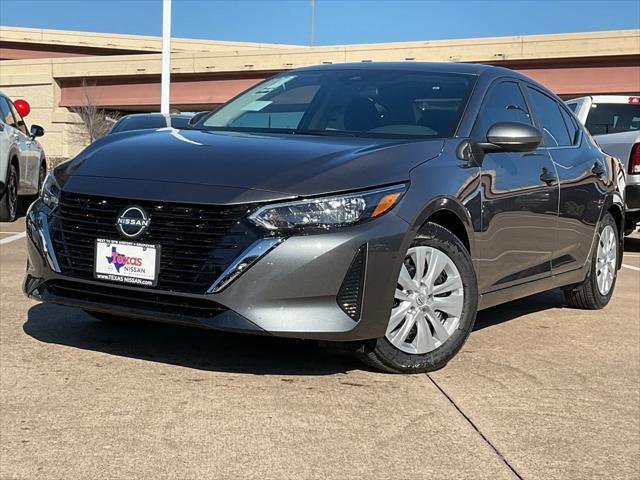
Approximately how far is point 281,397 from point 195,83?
48986mm

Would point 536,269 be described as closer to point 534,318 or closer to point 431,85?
point 534,318

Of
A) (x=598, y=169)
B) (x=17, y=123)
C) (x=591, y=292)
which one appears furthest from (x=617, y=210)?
(x=17, y=123)

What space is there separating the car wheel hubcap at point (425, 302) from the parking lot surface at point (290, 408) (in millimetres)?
192

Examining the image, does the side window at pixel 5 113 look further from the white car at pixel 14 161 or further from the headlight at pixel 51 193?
the headlight at pixel 51 193

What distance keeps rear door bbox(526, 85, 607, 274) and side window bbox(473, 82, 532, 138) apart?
21 cm

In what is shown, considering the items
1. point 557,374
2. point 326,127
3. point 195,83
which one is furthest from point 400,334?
point 195,83

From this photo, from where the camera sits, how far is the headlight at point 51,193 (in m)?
4.27

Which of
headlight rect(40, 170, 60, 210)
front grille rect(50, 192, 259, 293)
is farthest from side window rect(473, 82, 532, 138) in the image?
headlight rect(40, 170, 60, 210)

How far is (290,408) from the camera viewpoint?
12.1ft

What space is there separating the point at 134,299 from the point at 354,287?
3.24 ft

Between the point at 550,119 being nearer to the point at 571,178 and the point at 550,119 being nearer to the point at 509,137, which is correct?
the point at 571,178

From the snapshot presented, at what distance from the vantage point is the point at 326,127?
4.96m

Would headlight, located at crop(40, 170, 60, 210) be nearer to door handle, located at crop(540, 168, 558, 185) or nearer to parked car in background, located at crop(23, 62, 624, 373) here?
parked car in background, located at crop(23, 62, 624, 373)

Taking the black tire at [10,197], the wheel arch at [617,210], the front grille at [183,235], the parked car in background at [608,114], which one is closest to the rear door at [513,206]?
the wheel arch at [617,210]
